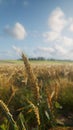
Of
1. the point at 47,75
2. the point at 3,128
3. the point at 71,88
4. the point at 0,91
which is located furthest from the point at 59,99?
the point at 47,75

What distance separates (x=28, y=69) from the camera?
1.69 m

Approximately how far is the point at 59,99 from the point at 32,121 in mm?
1264

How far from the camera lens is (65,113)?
4305 mm

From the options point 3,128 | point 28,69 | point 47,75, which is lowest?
point 47,75

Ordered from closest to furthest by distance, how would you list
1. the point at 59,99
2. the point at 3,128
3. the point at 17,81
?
the point at 3,128 → the point at 59,99 → the point at 17,81

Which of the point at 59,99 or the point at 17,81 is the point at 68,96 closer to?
the point at 59,99

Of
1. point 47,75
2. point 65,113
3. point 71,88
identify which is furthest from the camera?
point 47,75

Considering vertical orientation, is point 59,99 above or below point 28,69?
below

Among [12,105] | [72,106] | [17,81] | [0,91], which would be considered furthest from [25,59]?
[17,81]

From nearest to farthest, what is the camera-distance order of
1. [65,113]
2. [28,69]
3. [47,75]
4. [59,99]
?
[28,69], [65,113], [59,99], [47,75]

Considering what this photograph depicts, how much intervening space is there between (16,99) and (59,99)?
0.77 metres

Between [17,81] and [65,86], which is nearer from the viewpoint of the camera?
[65,86]

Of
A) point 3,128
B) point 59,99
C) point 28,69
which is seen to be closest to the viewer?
point 28,69

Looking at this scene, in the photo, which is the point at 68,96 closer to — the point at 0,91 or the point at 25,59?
the point at 0,91
